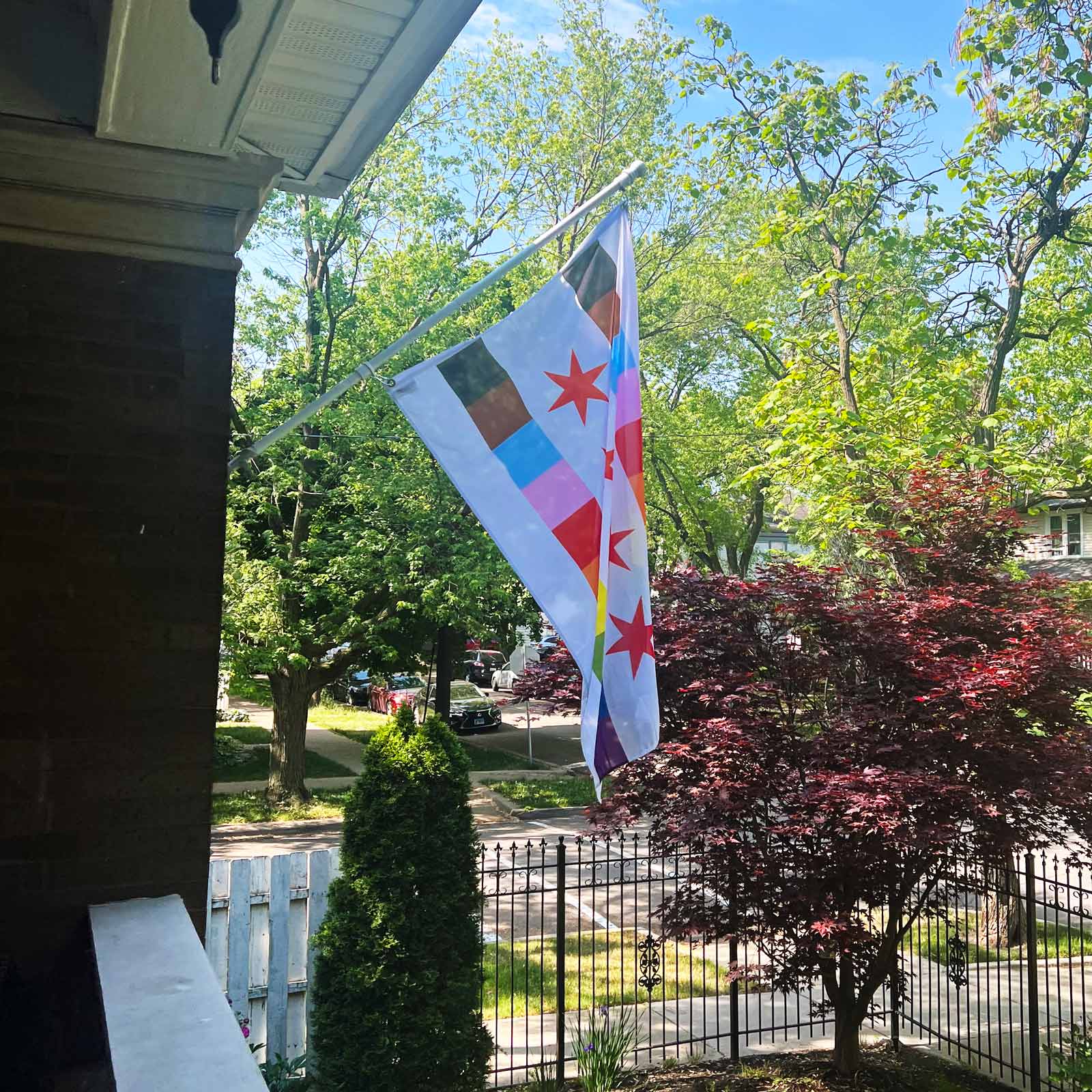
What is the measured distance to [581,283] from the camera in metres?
4.69

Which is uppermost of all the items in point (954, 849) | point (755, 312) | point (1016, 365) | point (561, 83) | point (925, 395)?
point (561, 83)

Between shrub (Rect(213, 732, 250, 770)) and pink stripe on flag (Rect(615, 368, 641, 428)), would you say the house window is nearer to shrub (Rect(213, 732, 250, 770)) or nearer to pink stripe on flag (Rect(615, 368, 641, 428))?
shrub (Rect(213, 732, 250, 770))

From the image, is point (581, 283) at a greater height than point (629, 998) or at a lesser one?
greater

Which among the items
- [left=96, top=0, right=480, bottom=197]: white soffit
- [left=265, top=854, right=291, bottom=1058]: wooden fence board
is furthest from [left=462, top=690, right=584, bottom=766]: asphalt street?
[left=96, top=0, right=480, bottom=197]: white soffit

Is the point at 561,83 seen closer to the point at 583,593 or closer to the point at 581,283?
the point at 581,283

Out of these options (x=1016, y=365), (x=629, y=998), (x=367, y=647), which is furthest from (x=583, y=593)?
(x=1016, y=365)

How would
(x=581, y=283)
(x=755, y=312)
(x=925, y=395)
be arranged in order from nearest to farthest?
(x=581, y=283)
(x=925, y=395)
(x=755, y=312)

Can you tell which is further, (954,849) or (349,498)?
(349,498)

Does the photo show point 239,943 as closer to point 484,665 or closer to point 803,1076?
point 803,1076

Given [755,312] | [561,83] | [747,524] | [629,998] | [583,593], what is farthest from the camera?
[747,524]

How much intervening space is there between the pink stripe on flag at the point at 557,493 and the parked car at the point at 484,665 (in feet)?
114

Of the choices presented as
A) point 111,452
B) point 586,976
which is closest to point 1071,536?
point 586,976

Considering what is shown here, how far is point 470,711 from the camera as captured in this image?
89.4 ft

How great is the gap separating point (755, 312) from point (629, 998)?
17999 millimetres
